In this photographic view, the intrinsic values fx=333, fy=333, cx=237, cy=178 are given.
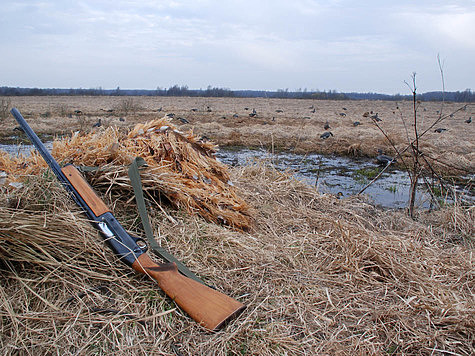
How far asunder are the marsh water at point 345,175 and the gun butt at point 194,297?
11.2 ft

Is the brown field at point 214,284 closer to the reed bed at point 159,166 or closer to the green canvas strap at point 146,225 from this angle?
the reed bed at point 159,166

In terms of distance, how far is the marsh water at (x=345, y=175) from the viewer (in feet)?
20.0

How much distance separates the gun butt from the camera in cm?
182

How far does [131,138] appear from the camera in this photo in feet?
11.4

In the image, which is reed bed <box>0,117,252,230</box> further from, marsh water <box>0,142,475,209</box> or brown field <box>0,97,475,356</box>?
marsh water <box>0,142,475,209</box>

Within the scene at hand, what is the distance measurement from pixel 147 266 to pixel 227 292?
546 millimetres

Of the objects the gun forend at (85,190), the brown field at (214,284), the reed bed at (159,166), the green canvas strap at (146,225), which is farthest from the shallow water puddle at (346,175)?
the gun forend at (85,190)

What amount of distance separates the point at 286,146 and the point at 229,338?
420 inches

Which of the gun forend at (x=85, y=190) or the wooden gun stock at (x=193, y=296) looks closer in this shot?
the wooden gun stock at (x=193, y=296)

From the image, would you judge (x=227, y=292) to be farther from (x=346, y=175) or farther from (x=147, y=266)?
(x=346, y=175)

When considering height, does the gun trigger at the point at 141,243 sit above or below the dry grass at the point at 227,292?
above

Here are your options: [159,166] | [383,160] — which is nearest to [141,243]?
[159,166]

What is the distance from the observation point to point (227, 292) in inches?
85.8

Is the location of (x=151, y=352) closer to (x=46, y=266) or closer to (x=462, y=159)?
(x=46, y=266)
